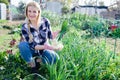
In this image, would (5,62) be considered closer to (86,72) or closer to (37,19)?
(37,19)

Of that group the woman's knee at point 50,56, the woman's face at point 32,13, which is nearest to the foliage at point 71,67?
the woman's knee at point 50,56

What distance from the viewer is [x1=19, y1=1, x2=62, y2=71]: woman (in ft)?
12.0

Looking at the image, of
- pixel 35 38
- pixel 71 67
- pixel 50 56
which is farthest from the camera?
pixel 35 38

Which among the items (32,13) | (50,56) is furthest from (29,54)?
(32,13)

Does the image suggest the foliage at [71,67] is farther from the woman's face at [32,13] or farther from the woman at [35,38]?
the woman's face at [32,13]

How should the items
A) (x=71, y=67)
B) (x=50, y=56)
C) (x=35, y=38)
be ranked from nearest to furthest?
(x=71, y=67)
(x=50, y=56)
(x=35, y=38)

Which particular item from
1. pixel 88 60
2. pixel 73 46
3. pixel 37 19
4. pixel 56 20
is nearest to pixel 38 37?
pixel 37 19

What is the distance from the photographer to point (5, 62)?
13.8 feet

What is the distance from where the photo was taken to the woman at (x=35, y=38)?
365 centimetres

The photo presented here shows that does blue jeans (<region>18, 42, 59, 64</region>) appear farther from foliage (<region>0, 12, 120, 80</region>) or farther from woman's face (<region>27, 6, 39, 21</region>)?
woman's face (<region>27, 6, 39, 21</region>)

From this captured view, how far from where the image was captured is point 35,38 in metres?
3.81

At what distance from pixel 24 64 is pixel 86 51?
3.20 feet

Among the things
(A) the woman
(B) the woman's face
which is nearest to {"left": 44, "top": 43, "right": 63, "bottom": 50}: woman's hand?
(A) the woman

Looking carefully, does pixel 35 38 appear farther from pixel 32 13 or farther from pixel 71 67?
pixel 71 67
